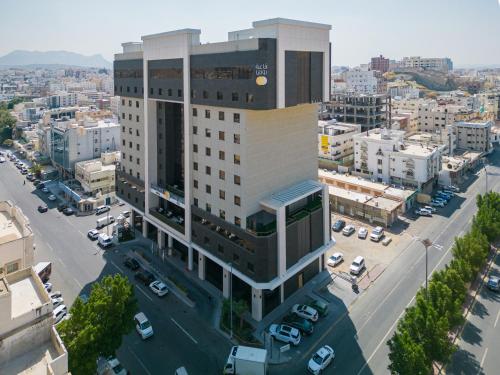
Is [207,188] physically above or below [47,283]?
above

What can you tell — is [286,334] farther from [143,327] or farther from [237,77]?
[237,77]

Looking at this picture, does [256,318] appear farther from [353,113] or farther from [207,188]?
[353,113]

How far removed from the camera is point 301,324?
35094mm

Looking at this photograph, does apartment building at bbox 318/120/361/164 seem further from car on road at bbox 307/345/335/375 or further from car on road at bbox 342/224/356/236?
car on road at bbox 307/345/335/375

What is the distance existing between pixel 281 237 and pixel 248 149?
A: 9.11 meters

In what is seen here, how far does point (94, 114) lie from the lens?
119 metres

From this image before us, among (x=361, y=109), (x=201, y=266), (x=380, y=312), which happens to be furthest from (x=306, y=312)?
(x=361, y=109)

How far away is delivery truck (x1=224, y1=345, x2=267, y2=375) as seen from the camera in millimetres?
29109

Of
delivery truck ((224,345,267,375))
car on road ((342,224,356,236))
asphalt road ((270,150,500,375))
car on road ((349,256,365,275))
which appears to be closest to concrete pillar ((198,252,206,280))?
delivery truck ((224,345,267,375))

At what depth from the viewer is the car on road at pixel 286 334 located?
33656 millimetres

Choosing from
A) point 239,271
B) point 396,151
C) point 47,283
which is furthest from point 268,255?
point 396,151

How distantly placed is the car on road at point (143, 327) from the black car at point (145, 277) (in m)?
7.98

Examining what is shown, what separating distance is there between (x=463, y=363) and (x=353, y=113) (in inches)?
3245

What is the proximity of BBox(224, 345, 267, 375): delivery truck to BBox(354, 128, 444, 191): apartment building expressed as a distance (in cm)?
5274
